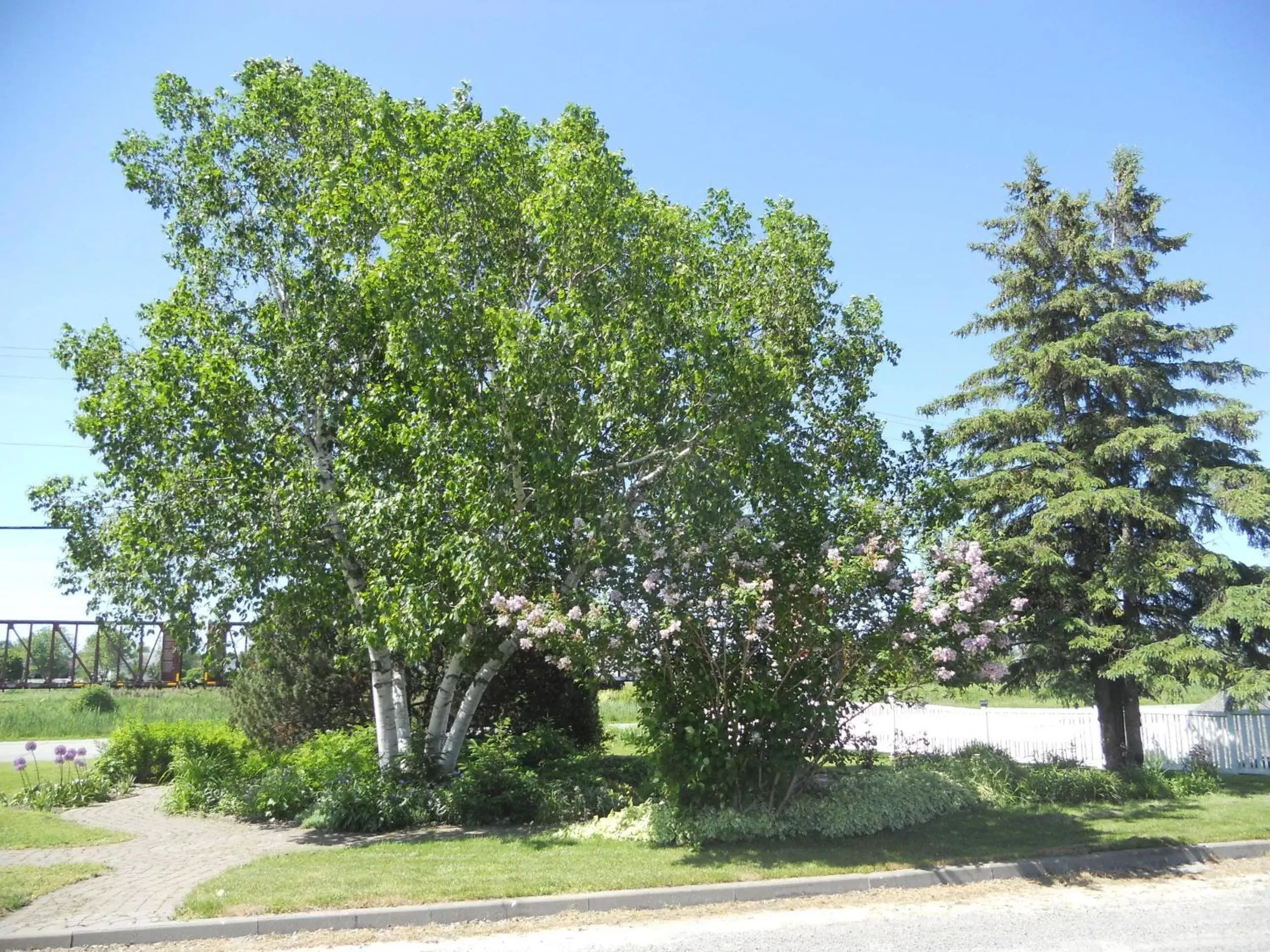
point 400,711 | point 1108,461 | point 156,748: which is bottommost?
point 156,748

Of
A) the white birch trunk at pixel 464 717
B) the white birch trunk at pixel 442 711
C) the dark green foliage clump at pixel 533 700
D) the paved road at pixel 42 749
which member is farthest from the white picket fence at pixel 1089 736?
the paved road at pixel 42 749

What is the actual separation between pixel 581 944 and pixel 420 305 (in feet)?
23.5

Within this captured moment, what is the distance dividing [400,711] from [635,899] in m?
6.48

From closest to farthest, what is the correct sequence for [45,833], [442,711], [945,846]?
[945,846] → [45,833] → [442,711]

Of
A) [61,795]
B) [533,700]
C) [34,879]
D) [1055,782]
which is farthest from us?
[533,700]

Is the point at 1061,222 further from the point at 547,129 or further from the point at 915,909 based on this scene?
the point at 915,909

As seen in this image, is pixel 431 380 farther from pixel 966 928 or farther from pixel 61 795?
pixel 61 795

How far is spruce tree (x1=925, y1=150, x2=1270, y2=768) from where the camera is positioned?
47.6ft

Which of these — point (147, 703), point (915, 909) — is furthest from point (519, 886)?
point (147, 703)

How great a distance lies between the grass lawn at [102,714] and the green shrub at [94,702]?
0.24 m

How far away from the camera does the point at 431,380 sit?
36.0 feet

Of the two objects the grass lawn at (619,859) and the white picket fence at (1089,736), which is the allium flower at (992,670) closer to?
the grass lawn at (619,859)

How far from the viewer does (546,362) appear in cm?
1030

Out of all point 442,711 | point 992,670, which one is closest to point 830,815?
point 992,670
